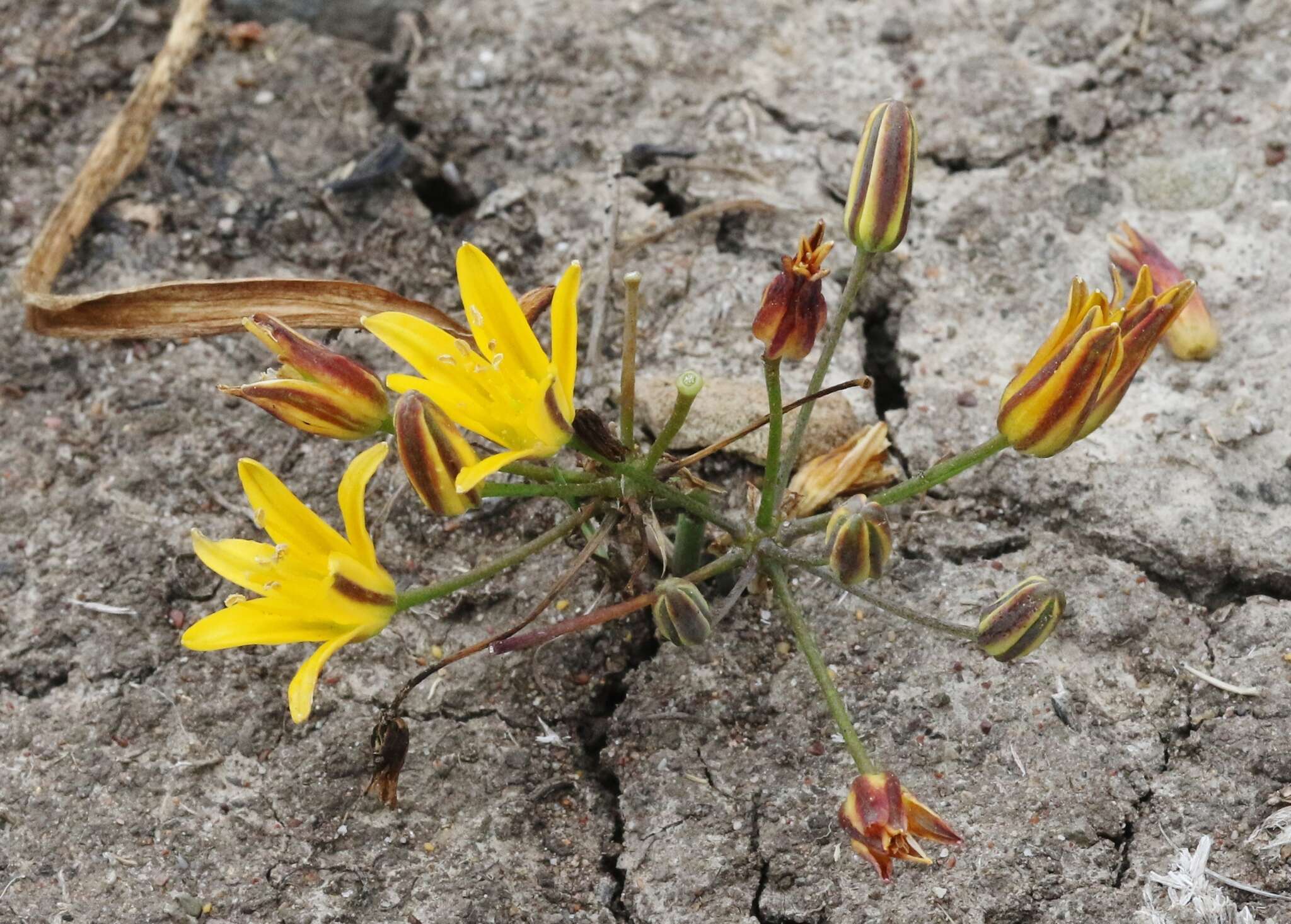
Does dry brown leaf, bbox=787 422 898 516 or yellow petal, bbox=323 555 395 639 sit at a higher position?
yellow petal, bbox=323 555 395 639

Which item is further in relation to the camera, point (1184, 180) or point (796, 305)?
point (1184, 180)

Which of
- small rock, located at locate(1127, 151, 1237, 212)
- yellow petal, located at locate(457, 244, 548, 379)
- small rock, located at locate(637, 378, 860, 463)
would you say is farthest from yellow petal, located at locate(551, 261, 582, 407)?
small rock, located at locate(1127, 151, 1237, 212)

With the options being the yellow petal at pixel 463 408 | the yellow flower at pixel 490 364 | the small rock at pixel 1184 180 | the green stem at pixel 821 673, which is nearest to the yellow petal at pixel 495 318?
the yellow flower at pixel 490 364

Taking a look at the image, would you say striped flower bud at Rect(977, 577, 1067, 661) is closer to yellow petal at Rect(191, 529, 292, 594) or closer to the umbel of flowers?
the umbel of flowers

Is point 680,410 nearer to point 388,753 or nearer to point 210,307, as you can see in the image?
point 388,753

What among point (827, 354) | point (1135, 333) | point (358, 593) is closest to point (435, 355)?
point (358, 593)
